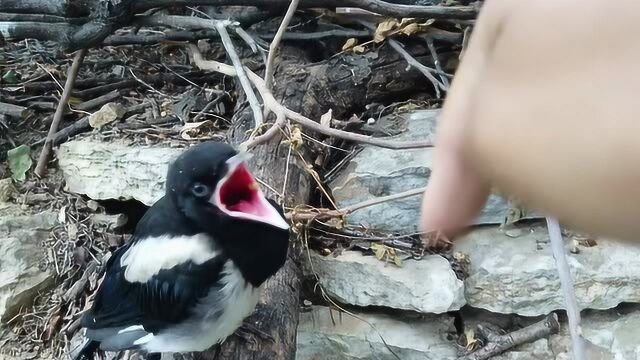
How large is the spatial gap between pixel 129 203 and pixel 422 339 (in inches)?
29.8

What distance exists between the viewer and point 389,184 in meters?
1.63

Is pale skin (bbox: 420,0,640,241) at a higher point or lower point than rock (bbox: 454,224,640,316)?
higher

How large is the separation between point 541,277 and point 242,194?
640 mm

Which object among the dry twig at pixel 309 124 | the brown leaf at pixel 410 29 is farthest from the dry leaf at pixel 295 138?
the brown leaf at pixel 410 29

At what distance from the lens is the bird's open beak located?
3.70 ft

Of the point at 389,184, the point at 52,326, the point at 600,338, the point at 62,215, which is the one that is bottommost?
the point at 52,326

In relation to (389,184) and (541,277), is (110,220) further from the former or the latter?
(541,277)

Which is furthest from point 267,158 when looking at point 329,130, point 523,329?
point 523,329

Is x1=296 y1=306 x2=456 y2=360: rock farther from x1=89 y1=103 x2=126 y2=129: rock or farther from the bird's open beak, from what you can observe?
x1=89 y1=103 x2=126 y2=129: rock

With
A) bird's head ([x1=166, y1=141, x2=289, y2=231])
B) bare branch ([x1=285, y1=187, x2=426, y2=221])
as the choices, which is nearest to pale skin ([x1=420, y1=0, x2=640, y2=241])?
bird's head ([x1=166, y1=141, x2=289, y2=231])

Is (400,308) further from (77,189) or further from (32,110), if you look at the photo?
(32,110)

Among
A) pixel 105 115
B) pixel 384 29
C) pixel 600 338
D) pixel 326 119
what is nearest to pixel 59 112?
pixel 105 115

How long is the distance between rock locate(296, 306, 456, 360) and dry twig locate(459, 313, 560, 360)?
0.18ft

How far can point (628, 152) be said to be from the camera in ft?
1.05
